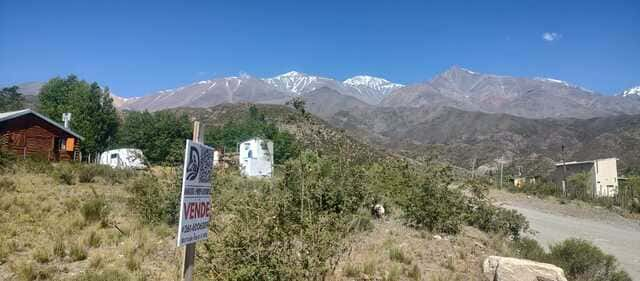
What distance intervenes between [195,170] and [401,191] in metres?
10.1

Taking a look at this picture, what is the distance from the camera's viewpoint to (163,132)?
6316 centimetres

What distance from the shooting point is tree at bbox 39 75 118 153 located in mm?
56094

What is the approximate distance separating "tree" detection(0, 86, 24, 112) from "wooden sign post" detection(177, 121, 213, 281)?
8492cm

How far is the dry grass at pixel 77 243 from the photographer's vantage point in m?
6.21

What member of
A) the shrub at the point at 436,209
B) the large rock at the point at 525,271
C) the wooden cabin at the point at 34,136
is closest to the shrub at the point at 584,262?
the large rock at the point at 525,271

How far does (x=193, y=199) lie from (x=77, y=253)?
176 inches

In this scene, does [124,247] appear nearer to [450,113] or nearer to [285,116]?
[285,116]

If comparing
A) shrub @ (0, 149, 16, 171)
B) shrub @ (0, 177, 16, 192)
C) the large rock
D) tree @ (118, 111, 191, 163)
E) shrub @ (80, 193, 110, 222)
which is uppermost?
tree @ (118, 111, 191, 163)

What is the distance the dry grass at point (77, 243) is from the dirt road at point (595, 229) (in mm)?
10033

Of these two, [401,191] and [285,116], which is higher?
[285,116]

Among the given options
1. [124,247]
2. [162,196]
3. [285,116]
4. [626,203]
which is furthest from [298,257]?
[626,203]

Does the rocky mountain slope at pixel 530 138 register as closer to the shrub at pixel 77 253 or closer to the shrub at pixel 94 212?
the shrub at pixel 94 212

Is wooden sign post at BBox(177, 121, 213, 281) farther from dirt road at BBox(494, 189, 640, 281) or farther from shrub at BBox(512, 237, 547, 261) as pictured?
dirt road at BBox(494, 189, 640, 281)

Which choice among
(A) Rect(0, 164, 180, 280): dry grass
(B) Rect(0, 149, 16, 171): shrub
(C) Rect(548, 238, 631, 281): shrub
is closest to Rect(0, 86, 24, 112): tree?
(B) Rect(0, 149, 16, 171): shrub
